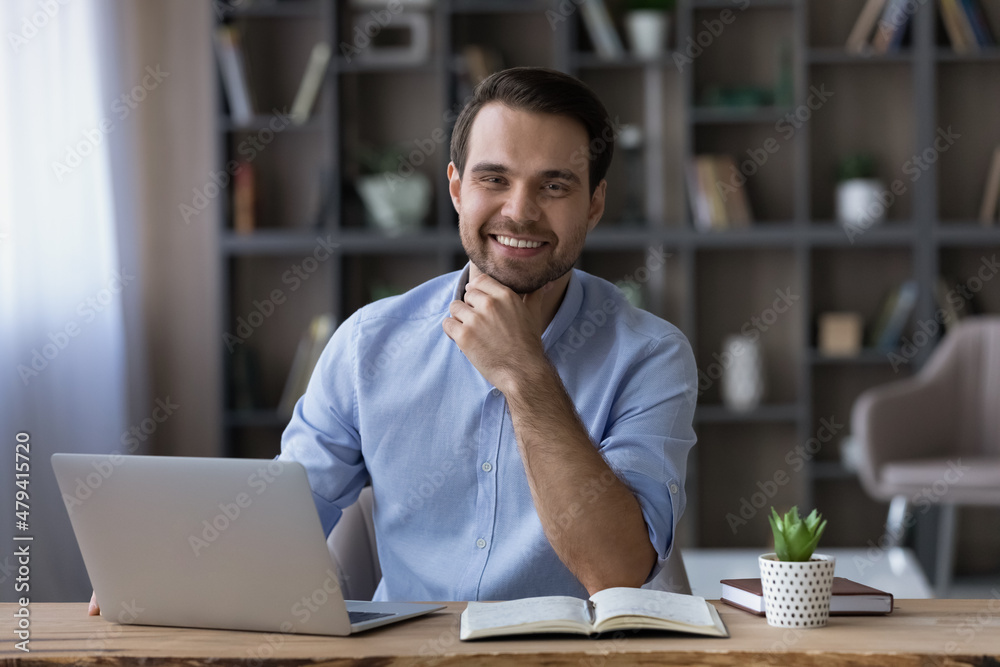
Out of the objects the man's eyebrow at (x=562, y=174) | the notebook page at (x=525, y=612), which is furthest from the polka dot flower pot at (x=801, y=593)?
the man's eyebrow at (x=562, y=174)

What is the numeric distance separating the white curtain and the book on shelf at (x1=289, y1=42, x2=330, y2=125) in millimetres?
674

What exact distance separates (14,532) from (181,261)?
151 centimetres

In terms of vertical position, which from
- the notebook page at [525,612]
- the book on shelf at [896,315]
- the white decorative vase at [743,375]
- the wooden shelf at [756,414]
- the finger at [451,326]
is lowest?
the wooden shelf at [756,414]

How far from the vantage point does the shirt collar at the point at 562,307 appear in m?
1.57

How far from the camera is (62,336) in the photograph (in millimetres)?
3197

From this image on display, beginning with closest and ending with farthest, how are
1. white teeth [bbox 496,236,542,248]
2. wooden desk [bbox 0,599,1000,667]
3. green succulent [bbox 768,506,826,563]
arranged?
wooden desk [bbox 0,599,1000,667] → green succulent [bbox 768,506,826,563] → white teeth [bbox 496,236,542,248]

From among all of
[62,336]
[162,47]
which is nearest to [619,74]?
[162,47]

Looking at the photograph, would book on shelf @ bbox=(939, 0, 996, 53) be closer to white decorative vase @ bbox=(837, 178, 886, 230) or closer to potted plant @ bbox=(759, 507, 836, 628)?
white decorative vase @ bbox=(837, 178, 886, 230)

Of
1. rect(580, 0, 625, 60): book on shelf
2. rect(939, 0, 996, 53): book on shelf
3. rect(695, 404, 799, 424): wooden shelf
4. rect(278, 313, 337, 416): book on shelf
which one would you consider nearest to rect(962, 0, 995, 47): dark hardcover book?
rect(939, 0, 996, 53): book on shelf

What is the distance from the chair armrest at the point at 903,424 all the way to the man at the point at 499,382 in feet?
6.75

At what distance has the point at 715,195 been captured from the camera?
12.7 feet

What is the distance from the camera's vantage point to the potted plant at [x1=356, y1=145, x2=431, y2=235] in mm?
3920

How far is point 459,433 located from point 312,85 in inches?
108

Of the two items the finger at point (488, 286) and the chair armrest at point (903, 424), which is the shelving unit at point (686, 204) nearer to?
the chair armrest at point (903, 424)
